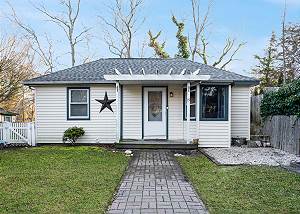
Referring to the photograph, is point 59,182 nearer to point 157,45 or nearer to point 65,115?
point 65,115

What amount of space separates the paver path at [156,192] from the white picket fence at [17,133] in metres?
7.07

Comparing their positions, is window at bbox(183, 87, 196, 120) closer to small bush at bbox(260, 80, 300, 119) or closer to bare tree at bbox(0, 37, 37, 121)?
small bush at bbox(260, 80, 300, 119)

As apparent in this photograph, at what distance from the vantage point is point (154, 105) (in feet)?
50.7

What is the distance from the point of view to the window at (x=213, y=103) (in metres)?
14.4

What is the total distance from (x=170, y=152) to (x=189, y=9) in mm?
20671

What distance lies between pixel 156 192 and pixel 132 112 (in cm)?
899

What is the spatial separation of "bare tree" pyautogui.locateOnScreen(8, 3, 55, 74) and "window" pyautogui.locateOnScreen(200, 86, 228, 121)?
19381 millimetres

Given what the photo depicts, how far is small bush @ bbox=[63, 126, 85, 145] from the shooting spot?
14.9m

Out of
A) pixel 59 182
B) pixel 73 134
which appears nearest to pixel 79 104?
pixel 73 134

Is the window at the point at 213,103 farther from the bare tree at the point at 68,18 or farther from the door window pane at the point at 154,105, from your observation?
the bare tree at the point at 68,18

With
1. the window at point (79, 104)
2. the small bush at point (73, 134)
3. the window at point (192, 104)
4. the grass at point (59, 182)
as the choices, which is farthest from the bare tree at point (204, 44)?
the grass at point (59, 182)

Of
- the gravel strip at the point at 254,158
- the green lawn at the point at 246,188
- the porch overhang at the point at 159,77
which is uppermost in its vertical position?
the porch overhang at the point at 159,77

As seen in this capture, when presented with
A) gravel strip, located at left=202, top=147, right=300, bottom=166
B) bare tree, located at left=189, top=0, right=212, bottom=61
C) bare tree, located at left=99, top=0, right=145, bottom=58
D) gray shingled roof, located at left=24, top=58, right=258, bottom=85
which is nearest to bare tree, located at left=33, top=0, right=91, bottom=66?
bare tree, located at left=99, top=0, right=145, bottom=58

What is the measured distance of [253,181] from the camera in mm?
7547
